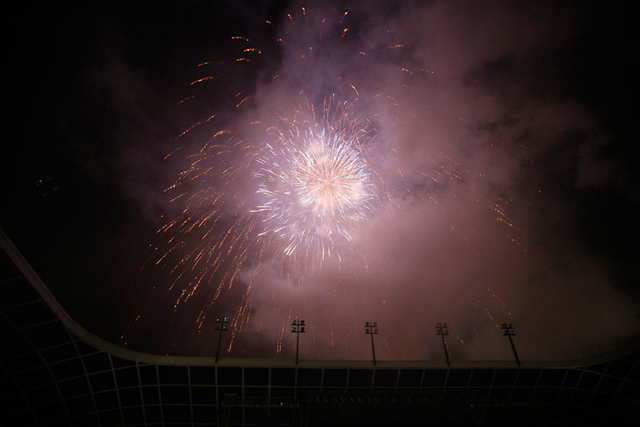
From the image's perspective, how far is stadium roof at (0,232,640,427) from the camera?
17.8 m

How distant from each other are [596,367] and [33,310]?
3720cm

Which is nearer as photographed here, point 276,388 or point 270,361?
point 270,361

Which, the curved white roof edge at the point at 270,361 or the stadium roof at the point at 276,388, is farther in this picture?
the stadium roof at the point at 276,388

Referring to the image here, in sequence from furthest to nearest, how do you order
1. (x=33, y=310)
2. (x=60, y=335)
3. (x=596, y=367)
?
(x=596, y=367)
(x=60, y=335)
(x=33, y=310)

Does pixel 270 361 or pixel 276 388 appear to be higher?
pixel 270 361

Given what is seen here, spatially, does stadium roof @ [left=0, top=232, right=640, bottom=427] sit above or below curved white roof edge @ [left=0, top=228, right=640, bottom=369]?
below

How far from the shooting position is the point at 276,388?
759 inches

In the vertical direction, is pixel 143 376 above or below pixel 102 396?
above

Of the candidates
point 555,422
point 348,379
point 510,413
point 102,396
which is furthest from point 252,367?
point 555,422

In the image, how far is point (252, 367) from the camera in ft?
61.8

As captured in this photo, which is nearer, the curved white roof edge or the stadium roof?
the curved white roof edge

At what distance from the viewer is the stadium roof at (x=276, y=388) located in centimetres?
1781

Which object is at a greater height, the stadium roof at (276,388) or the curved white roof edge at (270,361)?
the curved white roof edge at (270,361)

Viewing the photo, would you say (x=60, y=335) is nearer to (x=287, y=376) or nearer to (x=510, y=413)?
(x=287, y=376)
